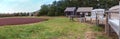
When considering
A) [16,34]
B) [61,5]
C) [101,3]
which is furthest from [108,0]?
[16,34]

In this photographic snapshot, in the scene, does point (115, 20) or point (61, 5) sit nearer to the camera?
point (115, 20)

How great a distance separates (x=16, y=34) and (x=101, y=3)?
2652 centimetres

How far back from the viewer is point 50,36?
8.76m

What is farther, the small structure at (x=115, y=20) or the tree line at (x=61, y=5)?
the tree line at (x=61, y=5)

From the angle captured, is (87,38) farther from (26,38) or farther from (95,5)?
(95,5)

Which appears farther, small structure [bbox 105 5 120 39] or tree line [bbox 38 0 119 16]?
tree line [bbox 38 0 119 16]

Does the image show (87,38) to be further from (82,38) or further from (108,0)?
(108,0)

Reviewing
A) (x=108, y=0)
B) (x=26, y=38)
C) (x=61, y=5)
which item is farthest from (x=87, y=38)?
(x=61, y=5)

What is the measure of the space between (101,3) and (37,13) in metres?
8.83

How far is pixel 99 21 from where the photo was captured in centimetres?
1207

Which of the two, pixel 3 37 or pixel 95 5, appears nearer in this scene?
pixel 3 37

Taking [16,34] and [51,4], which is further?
[51,4]

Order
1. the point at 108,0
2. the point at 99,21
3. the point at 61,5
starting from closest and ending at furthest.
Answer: the point at 99,21, the point at 108,0, the point at 61,5

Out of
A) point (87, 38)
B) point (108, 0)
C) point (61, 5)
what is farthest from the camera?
point (61, 5)
